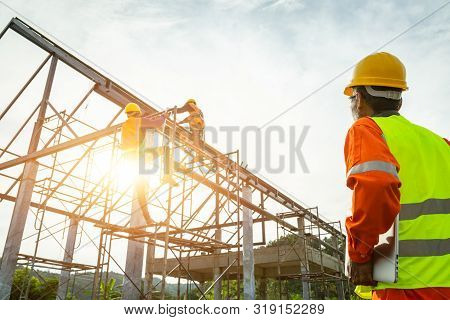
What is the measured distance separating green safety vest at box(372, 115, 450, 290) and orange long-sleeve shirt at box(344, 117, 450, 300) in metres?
0.05

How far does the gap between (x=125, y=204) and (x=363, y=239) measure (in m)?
11.8

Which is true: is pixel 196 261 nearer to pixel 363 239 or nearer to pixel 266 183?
pixel 266 183

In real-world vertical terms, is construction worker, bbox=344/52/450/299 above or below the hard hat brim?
Answer: below

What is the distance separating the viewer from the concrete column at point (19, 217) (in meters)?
9.51

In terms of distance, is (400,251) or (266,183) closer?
(400,251)

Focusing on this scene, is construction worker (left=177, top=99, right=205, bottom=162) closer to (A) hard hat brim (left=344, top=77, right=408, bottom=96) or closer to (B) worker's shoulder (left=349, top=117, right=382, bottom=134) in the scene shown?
(A) hard hat brim (left=344, top=77, right=408, bottom=96)

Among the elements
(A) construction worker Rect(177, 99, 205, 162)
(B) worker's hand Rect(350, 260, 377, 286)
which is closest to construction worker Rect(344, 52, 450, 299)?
(B) worker's hand Rect(350, 260, 377, 286)

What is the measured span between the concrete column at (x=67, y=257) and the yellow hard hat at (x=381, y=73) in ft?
42.5

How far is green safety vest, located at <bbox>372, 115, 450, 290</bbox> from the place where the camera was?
1442 millimetres

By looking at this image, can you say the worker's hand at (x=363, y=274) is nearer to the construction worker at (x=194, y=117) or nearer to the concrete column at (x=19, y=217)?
the construction worker at (x=194, y=117)

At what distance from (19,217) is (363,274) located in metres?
10.8

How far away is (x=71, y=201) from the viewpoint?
13.0 meters

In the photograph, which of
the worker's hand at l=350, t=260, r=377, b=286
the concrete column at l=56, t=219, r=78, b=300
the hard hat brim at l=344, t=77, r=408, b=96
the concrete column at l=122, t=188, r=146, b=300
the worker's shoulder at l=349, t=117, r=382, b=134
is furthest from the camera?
the concrete column at l=56, t=219, r=78, b=300
